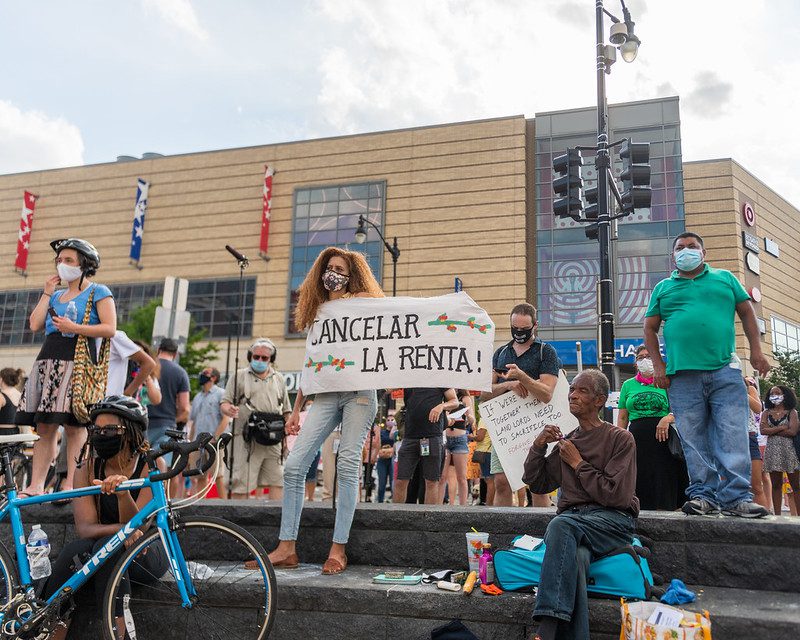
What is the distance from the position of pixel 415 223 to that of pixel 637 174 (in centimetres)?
2363

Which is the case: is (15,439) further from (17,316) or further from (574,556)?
(17,316)

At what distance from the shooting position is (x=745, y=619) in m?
3.21

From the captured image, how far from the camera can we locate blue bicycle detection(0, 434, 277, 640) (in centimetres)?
349

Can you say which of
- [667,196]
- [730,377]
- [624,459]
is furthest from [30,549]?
[667,196]

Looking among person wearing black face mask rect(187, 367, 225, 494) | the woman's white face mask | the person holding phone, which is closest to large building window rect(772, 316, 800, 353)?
the person holding phone

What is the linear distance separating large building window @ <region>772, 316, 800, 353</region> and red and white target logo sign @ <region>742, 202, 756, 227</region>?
6861mm

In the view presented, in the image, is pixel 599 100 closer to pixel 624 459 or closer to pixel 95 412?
pixel 624 459

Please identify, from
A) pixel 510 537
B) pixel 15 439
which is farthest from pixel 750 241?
pixel 15 439

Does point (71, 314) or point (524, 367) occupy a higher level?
point (71, 314)

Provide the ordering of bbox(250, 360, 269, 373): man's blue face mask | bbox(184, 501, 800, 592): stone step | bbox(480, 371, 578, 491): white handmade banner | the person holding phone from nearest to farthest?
bbox(184, 501, 800, 592): stone step < bbox(480, 371, 578, 491): white handmade banner < bbox(250, 360, 269, 373): man's blue face mask < the person holding phone

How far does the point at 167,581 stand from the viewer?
3.61 meters

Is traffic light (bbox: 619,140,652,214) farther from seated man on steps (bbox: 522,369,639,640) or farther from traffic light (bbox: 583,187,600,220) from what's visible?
seated man on steps (bbox: 522,369,639,640)

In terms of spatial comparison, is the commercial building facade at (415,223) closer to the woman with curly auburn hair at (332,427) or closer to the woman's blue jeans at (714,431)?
the woman's blue jeans at (714,431)

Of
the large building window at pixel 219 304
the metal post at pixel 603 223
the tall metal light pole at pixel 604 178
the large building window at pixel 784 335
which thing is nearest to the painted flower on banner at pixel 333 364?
the metal post at pixel 603 223
